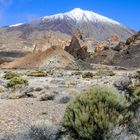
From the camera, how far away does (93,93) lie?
9.70 m

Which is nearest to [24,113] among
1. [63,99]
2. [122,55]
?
[63,99]

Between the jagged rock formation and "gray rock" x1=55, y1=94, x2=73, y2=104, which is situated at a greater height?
the jagged rock formation

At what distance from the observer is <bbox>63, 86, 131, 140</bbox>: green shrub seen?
8742 mm

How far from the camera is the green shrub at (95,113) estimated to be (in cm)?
874

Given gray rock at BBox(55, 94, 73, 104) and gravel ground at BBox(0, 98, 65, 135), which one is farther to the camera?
gray rock at BBox(55, 94, 73, 104)

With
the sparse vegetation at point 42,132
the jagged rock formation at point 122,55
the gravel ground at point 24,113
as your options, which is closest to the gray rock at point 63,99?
the gravel ground at point 24,113

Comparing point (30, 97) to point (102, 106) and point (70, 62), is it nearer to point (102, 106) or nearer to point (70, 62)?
point (102, 106)

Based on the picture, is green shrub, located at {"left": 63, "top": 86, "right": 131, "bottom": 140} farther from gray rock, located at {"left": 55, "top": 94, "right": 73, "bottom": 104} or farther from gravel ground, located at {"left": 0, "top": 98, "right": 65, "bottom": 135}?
gray rock, located at {"left": 55, "top": 94, "right": 73, "bottom": 104}

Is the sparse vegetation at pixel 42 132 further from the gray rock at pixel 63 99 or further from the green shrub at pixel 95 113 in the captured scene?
the gray rock at pixel 63 99

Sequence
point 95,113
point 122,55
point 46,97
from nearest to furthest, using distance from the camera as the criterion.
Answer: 1. point 95,113
2. point 46,97
3. point 122,55

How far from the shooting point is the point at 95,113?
8.90 m

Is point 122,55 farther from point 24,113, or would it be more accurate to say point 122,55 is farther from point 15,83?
point 24,113

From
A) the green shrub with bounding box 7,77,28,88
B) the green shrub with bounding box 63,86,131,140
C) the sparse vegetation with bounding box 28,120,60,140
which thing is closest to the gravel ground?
the sparse vegetation with bounding box 28,120,60,140

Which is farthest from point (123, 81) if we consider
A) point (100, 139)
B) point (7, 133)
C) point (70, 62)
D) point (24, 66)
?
point (24, 66)
